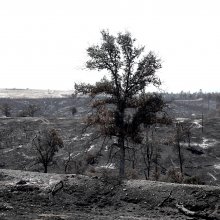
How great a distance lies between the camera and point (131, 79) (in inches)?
1092

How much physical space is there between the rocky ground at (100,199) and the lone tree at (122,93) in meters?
7.09

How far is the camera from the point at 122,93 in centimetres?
2784

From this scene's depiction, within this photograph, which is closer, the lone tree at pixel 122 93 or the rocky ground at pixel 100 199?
the rocky ground at pixel 100 199

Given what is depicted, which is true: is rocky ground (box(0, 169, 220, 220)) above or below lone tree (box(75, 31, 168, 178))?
below

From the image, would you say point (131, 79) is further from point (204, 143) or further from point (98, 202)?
point (204, 143)

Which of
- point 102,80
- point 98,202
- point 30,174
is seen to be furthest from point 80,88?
point 98,202

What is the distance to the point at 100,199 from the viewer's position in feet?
59.7

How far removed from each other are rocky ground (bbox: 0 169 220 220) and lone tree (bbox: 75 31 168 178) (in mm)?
7088

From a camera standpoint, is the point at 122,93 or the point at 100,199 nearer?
the point at 100,199

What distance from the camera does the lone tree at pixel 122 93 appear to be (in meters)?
26.9

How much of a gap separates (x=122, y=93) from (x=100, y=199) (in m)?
11.3

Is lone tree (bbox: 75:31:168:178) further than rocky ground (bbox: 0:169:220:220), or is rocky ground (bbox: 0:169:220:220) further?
lone tree (bbox: 75:31:168:178)

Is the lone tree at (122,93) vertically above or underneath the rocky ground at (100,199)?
above

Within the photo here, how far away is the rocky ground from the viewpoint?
629 inches
